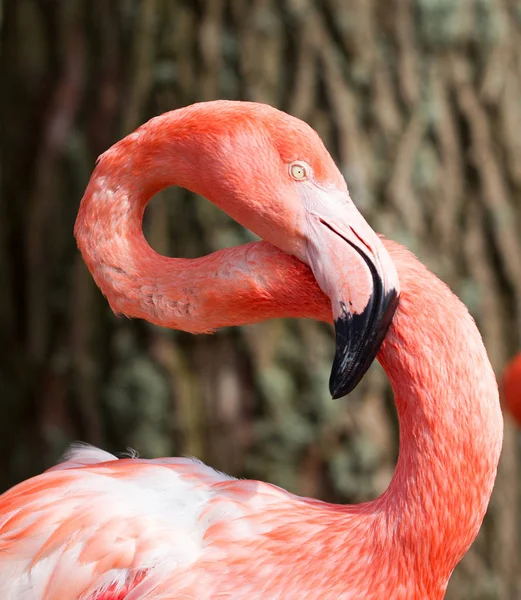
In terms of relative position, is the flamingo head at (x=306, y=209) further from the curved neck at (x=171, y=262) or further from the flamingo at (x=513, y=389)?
the flamingo at (x=513, y=389)

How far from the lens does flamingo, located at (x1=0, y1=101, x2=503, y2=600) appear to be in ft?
4.07

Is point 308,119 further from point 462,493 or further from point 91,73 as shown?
point 462,493

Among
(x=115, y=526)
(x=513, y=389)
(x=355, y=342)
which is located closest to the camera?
(x=355, y=342)

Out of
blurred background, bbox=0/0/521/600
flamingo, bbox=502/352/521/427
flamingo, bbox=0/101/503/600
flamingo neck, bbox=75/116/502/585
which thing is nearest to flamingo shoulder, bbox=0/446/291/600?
flamingo, bbox=0/101/503/600

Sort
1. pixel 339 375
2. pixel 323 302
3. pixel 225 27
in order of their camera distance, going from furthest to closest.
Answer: pixel 225 27
pixel 323 302
pixel 339 375

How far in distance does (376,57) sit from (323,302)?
4.43 feet

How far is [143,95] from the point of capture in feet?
8.14

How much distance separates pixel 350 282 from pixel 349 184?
4.26ft

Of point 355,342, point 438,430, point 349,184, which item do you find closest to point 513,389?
point 349,184

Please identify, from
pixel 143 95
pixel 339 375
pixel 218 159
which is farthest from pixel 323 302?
pixel 143 95

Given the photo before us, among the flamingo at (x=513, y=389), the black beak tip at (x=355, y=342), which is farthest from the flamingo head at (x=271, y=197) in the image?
the flamingo at (x=513, y=389)

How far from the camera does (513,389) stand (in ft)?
7.76

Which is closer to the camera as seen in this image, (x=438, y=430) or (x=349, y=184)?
(x=438, y=430)

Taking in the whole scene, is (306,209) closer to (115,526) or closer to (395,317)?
(395,317)
